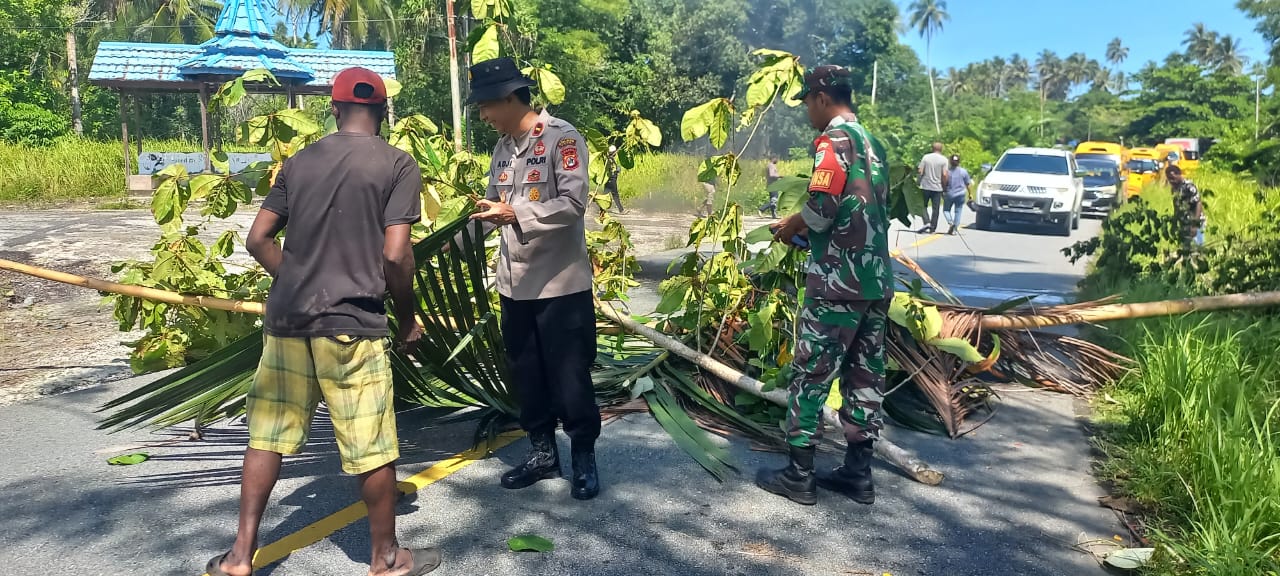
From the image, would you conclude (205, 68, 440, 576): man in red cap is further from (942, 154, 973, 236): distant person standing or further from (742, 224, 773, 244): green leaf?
(942, 154, 973, 236): distant person standing

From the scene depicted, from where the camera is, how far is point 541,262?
3.60 meters

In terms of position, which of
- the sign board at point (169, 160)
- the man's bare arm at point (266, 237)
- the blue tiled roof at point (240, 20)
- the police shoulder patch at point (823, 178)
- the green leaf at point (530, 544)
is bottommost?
the green leaf at point (530, 544)

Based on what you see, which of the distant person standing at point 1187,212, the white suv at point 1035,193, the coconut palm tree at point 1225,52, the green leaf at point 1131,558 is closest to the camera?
the green leaf at point 1131,558

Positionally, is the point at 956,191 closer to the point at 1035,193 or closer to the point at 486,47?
the point at 1035,193

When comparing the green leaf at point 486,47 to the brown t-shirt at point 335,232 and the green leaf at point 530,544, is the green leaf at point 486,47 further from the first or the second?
the green leaf at point 530,544

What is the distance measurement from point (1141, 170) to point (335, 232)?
3122 cm

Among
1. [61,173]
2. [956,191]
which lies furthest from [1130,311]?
[61,173]

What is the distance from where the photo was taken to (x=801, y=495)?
3744 mm

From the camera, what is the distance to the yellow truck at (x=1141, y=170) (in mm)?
25312

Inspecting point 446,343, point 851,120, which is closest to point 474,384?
point 446,343

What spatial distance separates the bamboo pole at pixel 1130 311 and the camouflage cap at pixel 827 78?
1994mm

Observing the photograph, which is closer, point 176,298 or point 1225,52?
point 176,298

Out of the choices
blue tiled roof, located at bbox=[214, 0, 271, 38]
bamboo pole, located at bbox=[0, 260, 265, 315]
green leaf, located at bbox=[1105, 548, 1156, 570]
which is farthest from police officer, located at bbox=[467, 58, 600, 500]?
blue tiled roof, located at bbox=[214, 0, 271, 38]

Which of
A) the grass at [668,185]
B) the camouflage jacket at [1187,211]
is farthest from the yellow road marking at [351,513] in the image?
the grass at [668,185]
